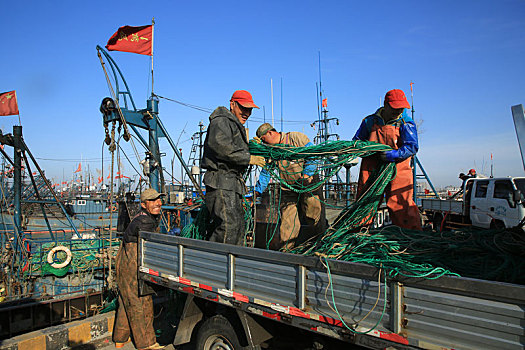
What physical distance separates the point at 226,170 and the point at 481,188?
979 centimetres

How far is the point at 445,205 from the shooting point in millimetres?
12797

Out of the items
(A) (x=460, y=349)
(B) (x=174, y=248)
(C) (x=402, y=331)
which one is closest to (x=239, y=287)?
(B) (x=174, y=248)

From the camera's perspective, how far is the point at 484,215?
10.6 meters

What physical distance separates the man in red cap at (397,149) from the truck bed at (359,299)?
195cm

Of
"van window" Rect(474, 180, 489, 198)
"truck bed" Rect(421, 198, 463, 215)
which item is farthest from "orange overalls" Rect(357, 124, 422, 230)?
"truck bed" Rect(421, 198, 463, 215)

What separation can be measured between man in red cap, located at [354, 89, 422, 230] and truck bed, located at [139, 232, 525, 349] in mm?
→ 1949

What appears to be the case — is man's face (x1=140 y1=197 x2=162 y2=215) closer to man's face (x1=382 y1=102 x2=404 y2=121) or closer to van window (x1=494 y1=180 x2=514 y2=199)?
man's face (x1=382 y1=102 x2=404 y2=121)

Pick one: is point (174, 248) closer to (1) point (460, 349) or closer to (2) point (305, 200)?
(2) point (305, 200)

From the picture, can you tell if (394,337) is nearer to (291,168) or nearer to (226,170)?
(226,170)

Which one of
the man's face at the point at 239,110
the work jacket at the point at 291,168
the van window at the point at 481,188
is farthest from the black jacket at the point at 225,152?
the van window at the point at 481,188

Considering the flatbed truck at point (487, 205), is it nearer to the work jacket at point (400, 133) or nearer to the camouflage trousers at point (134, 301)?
the work jacket at point (400, 133)

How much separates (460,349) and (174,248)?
2768 mm

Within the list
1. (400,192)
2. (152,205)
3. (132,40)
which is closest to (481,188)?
(400,192)

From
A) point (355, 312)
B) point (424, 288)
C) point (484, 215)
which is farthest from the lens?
point (484, 215)
